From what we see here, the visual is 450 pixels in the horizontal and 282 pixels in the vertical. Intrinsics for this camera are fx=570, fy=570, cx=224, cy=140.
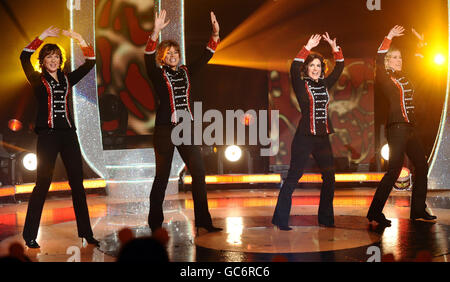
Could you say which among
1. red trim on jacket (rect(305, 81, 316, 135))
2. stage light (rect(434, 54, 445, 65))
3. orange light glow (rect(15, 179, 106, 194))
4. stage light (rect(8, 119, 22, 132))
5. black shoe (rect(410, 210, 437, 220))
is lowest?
black shoe (rect(410, 210, 437, 220))

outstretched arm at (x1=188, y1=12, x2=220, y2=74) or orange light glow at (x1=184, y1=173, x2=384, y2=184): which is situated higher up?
outstretched arm at (x1=188, y1=12, x2=220, y2=74)

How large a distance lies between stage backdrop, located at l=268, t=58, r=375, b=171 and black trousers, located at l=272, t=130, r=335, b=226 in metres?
6.33

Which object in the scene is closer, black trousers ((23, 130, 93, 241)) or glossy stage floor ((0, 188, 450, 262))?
glossy stage floor ((0, 188, 450, 262))

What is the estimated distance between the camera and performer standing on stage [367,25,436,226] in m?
5.20

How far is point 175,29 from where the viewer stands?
27.7 ft

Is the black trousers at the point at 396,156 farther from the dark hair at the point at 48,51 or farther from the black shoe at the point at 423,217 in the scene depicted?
the dark hair at the point at 48,51

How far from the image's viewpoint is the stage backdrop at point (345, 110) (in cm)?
1148

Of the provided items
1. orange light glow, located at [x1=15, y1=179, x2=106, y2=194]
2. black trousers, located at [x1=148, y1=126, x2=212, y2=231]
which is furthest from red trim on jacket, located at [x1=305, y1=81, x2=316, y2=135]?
orange light glow, located at [x1=15, y1=179, x2=106, y2=194]

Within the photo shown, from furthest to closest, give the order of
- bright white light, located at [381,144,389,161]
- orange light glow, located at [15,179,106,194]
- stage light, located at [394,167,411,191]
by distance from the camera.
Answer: bright white light, located at [381,144,389,161] → stage light, located at [394,167,411,191] → orange light glow, located at [15,179,106,194]

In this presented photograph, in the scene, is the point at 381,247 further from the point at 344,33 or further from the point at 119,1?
the point at 344,33

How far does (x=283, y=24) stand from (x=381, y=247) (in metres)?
7.42

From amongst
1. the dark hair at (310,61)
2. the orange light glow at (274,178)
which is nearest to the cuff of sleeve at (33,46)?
the dark hair at (310,61)

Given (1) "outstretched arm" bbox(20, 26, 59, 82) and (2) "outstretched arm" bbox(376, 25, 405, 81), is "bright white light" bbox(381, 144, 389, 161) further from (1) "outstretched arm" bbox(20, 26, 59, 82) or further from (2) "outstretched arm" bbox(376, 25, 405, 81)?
(1) "outstretched arm" bbox(20, 26, 59, 82)

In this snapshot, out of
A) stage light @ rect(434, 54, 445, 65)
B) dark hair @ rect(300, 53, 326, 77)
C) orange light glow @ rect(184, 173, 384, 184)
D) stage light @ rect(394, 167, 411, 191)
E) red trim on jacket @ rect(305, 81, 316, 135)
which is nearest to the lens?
red trim on jacket @ rect(305, 81, 316, 135)
